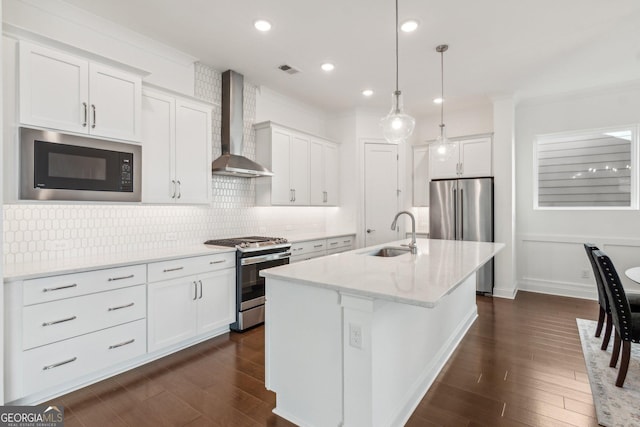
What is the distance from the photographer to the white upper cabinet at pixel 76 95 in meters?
2.22

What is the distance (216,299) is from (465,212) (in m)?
3.83

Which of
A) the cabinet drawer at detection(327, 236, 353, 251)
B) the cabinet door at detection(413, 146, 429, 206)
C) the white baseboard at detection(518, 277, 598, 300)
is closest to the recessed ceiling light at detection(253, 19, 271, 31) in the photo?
the cabinet drawer at detection(327, 236, 353, 251)

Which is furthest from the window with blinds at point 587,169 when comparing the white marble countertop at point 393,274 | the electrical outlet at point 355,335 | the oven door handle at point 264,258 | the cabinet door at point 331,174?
the electrical outlet at point 355,335

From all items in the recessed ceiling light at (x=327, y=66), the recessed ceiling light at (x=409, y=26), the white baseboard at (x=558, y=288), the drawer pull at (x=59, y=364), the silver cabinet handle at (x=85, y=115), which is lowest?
the white baseboard at (x=558, y=288)

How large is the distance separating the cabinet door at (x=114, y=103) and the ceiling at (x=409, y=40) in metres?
0.62

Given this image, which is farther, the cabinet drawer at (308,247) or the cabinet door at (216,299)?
the cabinet drawer at (308,247)

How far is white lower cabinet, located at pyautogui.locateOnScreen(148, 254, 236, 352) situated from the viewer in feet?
9.14

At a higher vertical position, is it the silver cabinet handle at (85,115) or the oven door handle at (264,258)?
the silver cabinet handle at (85,115)

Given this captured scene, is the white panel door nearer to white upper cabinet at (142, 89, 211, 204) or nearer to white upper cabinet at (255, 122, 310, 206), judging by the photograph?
white upper cabinet at (255, 122, 310, 206)

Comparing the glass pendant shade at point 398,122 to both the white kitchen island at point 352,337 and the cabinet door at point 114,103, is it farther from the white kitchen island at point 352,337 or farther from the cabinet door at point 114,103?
the cabinet door at point 114,103

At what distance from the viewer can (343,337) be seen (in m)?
1.77

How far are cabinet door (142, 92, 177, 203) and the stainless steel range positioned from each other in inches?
33.7

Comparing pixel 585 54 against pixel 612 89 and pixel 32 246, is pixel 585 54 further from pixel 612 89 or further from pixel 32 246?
pixel 32 246

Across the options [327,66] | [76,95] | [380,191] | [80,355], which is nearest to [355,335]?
[80,355]
